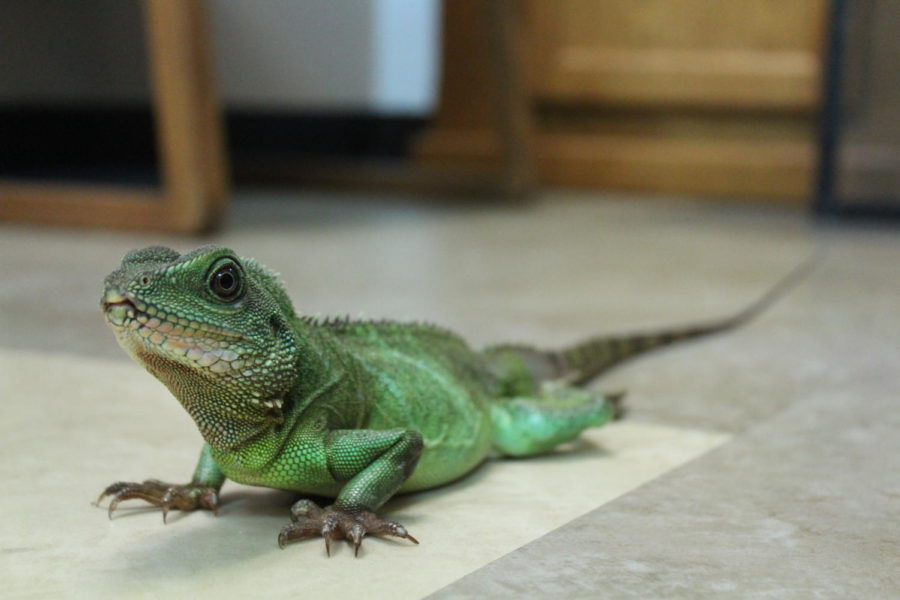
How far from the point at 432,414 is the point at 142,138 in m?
5.90

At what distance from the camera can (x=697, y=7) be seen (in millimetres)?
6559

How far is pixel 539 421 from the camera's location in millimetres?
2244

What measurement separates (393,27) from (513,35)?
1.38 m

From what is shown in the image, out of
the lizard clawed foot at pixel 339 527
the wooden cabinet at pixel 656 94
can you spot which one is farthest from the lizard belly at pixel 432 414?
the wooden cabinet at pixel 656 94

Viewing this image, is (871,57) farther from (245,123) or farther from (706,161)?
(245,123)

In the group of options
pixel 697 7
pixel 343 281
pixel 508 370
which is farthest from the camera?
pixel 697 7

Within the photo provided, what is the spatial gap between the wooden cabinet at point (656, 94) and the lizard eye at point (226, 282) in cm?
479

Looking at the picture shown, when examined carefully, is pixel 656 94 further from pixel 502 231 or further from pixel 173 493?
pixel 173 493

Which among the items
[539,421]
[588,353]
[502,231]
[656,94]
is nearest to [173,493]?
[539,421]

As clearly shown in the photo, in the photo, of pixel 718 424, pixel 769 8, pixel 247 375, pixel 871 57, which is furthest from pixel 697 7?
pixel 247 375

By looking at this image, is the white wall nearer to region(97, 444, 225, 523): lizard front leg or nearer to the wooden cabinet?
the wooden cabinet

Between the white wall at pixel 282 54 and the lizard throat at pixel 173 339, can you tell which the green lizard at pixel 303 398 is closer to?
the lizard throat at pixel 173 339

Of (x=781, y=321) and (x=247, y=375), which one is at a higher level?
(x=247, y=375)

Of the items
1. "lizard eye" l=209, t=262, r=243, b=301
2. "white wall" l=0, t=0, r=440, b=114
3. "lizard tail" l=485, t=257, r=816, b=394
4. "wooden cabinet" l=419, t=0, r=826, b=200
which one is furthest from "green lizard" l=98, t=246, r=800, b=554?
"white wall" l=0, t=0, r=440, b=114
